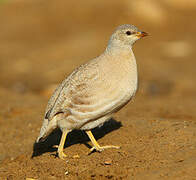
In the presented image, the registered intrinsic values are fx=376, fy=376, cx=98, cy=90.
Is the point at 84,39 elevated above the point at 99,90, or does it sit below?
above

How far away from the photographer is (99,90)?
6.77 m

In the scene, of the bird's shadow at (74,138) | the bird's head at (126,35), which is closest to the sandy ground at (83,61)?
the bird's shadow at (74,138)

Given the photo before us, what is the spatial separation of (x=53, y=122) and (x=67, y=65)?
10.3m

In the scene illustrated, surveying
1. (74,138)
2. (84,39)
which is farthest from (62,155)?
(84,39)

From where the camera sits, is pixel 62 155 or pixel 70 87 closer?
pixel 70 87

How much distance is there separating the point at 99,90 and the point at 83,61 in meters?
10.9

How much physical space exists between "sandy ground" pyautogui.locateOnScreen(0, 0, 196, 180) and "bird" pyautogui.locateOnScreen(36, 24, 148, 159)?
2.28 ft

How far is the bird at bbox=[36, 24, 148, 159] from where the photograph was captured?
6.71 metres

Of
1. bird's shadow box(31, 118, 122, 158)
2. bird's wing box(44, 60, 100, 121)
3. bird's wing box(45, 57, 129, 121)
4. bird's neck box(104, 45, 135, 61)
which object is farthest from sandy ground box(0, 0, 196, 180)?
bird's neck box(104, 45, 135, 61)

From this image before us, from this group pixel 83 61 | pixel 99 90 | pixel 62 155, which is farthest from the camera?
pixel 83 61

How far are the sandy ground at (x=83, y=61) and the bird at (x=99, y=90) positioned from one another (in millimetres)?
696

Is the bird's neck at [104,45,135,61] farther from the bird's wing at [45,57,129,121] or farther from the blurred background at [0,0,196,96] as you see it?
the blurred background at [0,0,196,96]

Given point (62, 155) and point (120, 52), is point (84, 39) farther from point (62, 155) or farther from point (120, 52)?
point (62, 155)

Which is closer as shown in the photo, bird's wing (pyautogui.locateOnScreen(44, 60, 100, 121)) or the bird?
the bird
